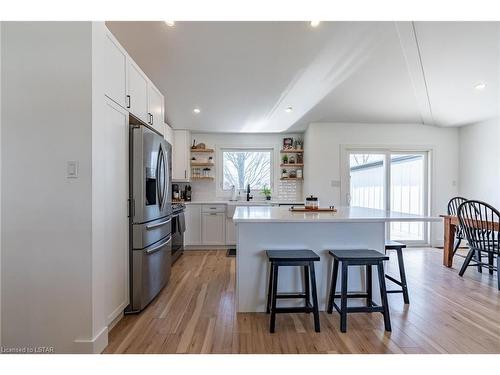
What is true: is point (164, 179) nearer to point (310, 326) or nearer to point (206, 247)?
point (310, 326)

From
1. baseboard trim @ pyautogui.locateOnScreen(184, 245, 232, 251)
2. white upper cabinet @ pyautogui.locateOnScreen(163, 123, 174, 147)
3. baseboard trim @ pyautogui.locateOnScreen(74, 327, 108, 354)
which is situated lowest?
baseboard trim @ pyautogui.locateOnScreen(184, 245, 232, 251)

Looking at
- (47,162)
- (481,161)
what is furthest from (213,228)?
(481,161)

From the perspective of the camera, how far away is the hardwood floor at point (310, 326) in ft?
6.38

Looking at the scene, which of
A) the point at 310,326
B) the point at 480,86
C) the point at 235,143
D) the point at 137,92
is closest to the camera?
the point at 310,326

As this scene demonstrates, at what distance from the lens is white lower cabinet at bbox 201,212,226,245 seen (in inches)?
198

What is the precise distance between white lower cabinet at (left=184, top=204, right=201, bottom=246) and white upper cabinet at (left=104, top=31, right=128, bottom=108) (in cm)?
287

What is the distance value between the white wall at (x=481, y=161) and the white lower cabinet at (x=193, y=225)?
4799 mm

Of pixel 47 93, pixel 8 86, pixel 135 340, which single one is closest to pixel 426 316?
pixel 135 340

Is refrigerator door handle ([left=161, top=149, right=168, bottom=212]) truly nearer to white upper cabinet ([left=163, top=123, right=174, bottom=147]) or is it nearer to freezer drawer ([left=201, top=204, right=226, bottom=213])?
white upper cabinet ([left=163, top=123, right=174, bottom=147])

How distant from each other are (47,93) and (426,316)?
3.35m

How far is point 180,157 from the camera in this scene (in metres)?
5.23

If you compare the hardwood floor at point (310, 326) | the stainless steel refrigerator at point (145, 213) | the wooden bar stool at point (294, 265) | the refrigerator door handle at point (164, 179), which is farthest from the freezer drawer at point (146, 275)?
the wooden bar stool at point (294, 265)

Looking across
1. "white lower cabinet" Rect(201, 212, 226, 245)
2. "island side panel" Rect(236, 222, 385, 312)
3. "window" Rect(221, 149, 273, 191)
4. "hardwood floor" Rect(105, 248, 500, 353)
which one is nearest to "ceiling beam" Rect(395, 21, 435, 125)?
"island side panel" Rect(236, 222, 385, 312)

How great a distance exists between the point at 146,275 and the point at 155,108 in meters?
1.78
